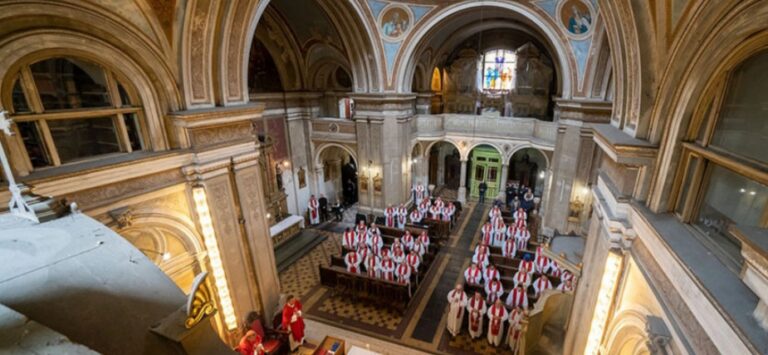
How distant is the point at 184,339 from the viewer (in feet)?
4.26

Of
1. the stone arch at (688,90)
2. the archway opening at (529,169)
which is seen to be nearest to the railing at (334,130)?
the archway opening at (529,169)

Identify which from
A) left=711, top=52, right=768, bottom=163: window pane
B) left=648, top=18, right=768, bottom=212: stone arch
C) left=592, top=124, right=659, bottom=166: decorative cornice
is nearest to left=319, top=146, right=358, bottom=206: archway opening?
left=592, top=124, right=659, bottom=166: decorative cornice

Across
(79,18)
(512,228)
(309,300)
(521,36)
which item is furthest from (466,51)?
(79,18)

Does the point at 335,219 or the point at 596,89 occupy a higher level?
the point at 596,89

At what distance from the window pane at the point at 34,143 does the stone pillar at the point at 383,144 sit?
9649 mm

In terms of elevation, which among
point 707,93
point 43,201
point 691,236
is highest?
point 707,93

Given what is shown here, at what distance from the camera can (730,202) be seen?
2.70 m

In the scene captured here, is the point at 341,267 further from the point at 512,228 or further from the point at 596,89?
the point at 596,89

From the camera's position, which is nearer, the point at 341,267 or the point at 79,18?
the point at 79,18

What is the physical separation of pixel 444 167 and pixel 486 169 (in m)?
2.85

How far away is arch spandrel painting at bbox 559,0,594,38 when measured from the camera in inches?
370

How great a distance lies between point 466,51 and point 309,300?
15.1 m

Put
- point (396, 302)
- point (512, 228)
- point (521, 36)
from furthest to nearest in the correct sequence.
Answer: point (521, 36), point (512, 228), point (396, 302)

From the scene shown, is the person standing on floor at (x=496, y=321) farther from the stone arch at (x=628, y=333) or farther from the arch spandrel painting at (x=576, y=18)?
the arch spandrel painting at (x=576, y=18)
